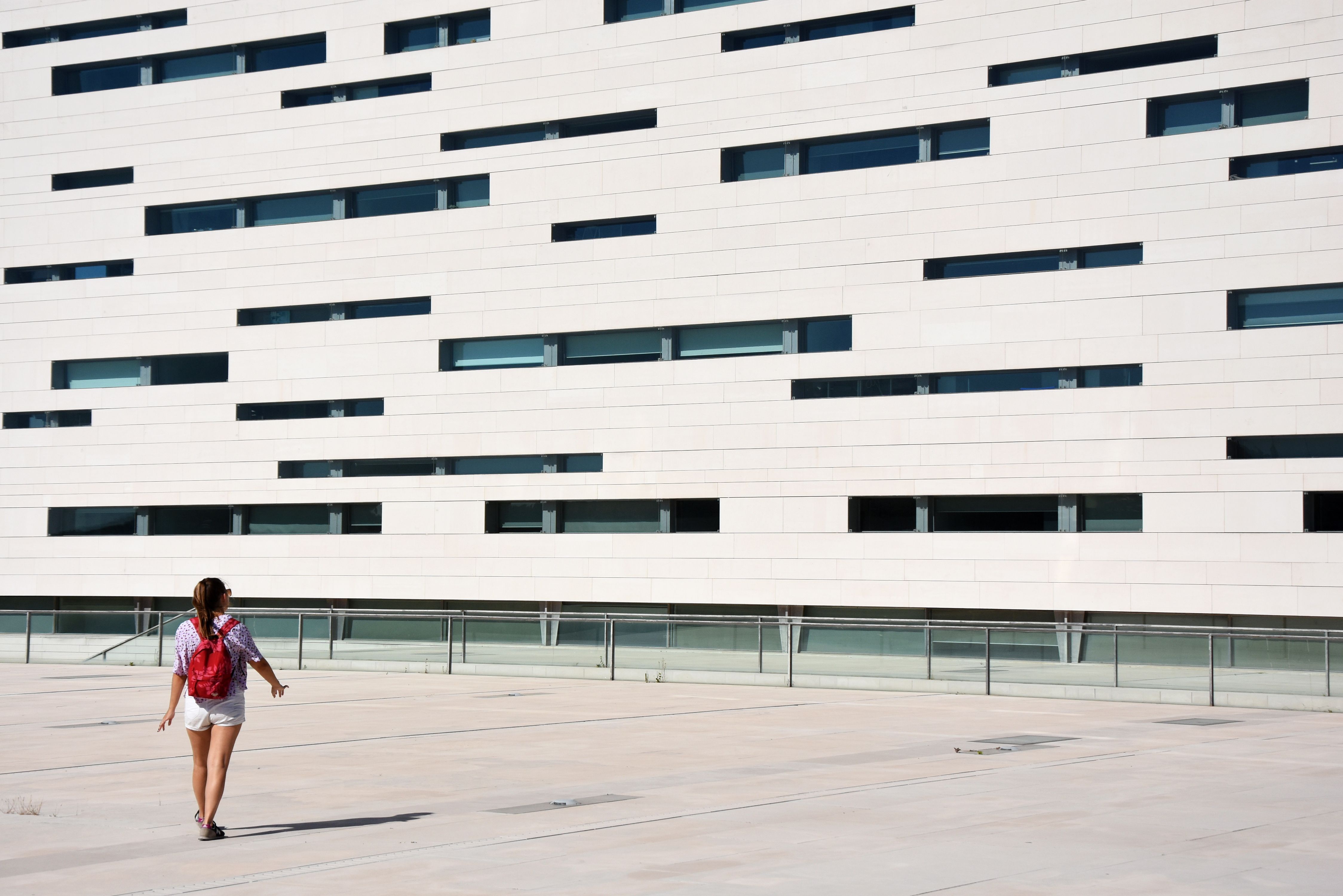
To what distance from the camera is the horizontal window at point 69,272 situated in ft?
172

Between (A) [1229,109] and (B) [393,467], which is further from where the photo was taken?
(B) [393,467]

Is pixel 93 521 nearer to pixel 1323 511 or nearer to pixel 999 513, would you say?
pixel 999 513

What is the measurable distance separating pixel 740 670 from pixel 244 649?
54.9ft

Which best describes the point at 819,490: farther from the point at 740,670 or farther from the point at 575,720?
the point at 575,720

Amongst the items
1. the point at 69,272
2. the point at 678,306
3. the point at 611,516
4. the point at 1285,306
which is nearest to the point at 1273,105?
the point at 1285,306

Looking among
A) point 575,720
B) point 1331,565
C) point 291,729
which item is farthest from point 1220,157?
point 291,729

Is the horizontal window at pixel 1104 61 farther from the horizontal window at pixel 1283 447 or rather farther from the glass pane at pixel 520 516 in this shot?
the glass pane at pixel 520 516

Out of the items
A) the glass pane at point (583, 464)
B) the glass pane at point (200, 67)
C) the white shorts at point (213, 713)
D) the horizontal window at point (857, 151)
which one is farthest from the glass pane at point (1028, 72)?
the white shorts at point (213, 713)

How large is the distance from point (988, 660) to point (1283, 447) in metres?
15.5

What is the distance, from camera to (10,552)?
5306cm

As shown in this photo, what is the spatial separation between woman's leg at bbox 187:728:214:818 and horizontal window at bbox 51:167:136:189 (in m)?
45.0

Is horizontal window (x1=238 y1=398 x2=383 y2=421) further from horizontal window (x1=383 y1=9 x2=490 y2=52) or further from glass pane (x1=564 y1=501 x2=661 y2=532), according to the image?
horizontal window (x1=383 y1=9 x2=490 y2=52)

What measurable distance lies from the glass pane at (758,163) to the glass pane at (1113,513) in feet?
40.4

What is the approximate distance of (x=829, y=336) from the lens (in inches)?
1679
